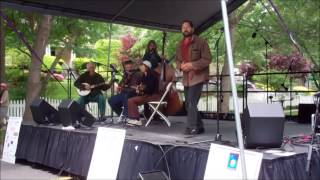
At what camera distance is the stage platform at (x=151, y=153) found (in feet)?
14.9

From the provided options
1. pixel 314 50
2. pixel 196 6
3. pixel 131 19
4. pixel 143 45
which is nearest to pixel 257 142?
pixel 196 6

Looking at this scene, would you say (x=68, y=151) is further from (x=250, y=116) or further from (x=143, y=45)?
(x=143, y=45)

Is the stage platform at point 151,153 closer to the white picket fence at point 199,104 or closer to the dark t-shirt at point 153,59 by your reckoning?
the dark t-shirt at point 153,59

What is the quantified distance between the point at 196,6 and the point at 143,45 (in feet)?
23.0

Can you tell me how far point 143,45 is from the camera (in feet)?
51.1

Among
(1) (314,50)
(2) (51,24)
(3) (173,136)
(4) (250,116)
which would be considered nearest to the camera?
(4) (250,116)

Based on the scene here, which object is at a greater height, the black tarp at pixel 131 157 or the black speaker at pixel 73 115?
the black speaker at pixel 73 115

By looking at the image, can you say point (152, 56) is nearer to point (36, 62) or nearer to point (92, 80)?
point (92, 80)

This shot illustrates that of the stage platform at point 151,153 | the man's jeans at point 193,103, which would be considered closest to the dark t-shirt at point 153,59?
the stage platform at point 151,153

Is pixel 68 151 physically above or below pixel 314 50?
below

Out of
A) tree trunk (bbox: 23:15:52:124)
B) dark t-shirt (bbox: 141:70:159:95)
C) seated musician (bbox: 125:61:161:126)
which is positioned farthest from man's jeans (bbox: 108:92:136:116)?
tree trunk (bbox: 23:15:52:124)

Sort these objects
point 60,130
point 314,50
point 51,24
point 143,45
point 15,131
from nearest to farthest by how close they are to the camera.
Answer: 1. point 60,130
2. point 15,131
3. point 51,24
4. point 314,50
5. point 143,45

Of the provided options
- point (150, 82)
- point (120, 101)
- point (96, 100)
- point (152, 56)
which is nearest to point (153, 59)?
point (152, 56)

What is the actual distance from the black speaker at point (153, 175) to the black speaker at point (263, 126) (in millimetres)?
976
